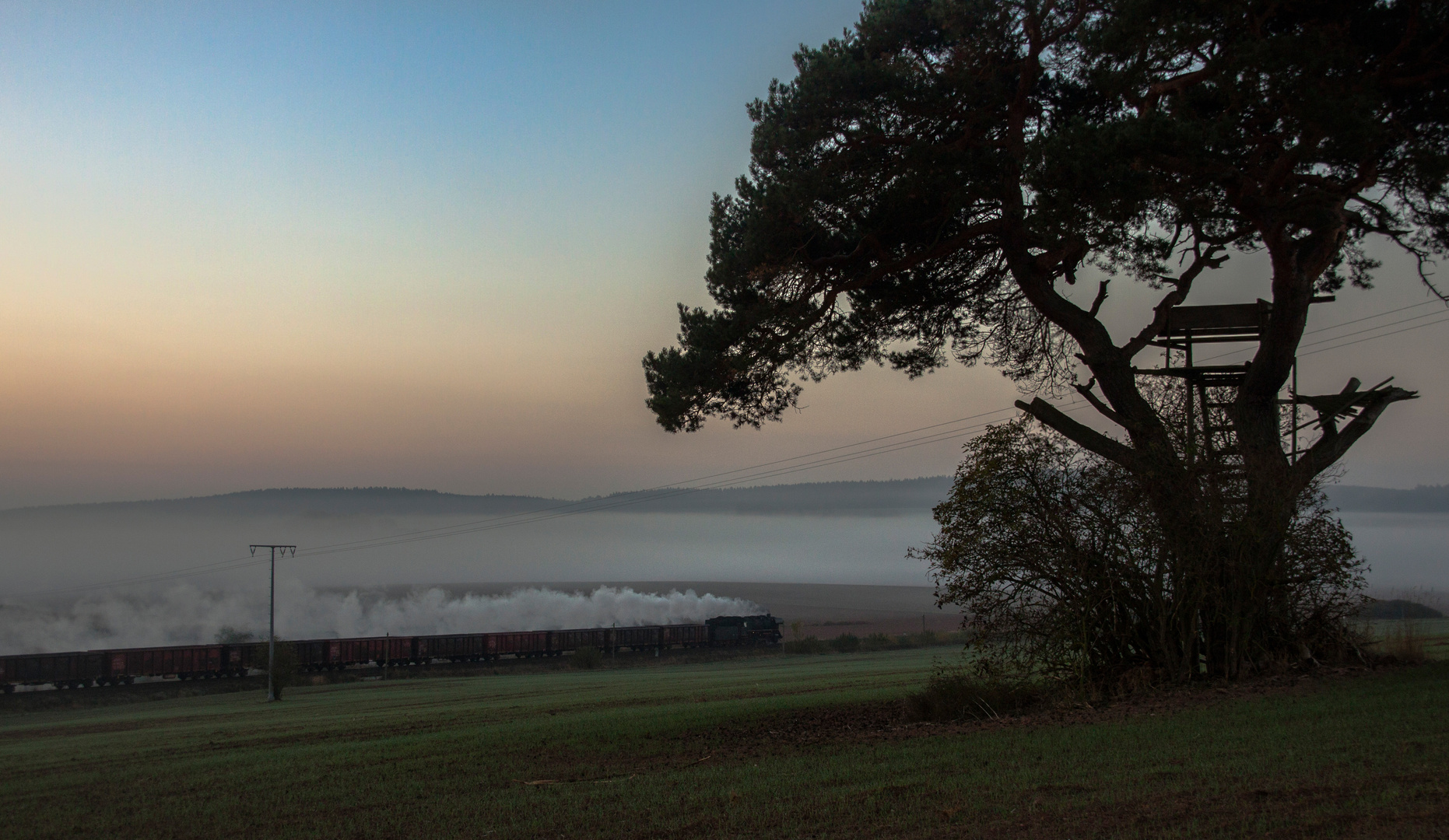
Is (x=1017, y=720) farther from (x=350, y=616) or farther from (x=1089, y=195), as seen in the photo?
(x=350, y=616)

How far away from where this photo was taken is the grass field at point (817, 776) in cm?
609

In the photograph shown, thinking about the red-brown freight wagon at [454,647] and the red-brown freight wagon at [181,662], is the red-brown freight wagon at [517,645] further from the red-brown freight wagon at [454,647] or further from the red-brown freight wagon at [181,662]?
the red-brown freight wagon at [181,662]

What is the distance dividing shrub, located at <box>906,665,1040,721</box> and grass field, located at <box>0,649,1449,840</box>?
1.49 ft

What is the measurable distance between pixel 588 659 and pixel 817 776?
1807 inches

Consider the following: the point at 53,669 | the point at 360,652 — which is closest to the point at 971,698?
the point at 360,652

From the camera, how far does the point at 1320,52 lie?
32.0 ft

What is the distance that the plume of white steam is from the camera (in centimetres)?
10081

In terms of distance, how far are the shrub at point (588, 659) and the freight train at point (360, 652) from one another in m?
4.97

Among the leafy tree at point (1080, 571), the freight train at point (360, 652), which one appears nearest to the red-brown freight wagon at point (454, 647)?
the freight train at point (360, 652)

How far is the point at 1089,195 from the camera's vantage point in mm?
10758

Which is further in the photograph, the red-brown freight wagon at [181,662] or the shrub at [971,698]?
the red-brown freight wagon at [181,662]

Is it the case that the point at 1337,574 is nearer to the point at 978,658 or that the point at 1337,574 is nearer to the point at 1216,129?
the point at 978,658

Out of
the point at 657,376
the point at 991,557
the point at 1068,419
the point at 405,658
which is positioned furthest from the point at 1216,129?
the point at 405,658

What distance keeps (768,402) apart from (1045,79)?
20.9 ft
